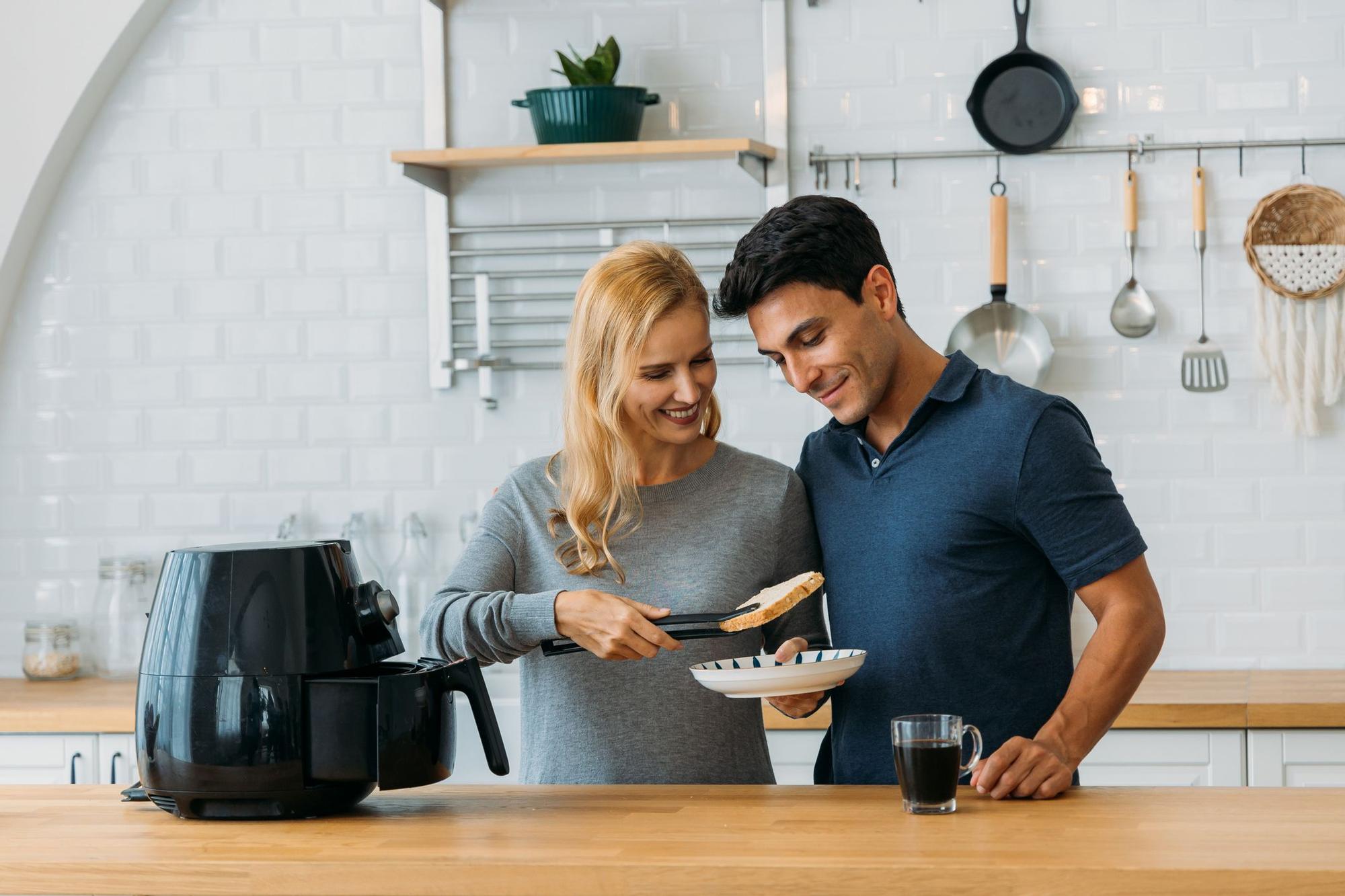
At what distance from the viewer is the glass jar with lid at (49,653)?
3.64 metres

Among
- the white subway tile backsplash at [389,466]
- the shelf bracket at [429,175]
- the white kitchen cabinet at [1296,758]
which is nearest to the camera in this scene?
the white kitchen cabinet at [1296,758]

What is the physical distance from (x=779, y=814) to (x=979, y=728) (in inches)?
16.7

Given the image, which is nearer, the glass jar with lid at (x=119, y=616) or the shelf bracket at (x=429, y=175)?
the shelf bracket at (x=429, y=175)

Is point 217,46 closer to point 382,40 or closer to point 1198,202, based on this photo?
point 382,40

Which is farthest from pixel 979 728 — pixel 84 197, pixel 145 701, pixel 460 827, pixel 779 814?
pixel 84 197

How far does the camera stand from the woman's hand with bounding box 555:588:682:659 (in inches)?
67.6

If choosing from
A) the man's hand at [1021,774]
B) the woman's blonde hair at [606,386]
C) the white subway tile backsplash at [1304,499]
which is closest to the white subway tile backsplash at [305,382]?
the woman's blonde hair at [606,386]

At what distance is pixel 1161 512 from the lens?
3455mm

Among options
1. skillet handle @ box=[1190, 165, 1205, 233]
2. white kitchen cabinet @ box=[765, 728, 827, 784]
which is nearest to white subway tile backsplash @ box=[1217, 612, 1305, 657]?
skillet handle @ box=[1190, 165, 1205, 233]

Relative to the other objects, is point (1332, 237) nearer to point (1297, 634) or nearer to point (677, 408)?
point (1297, 634)

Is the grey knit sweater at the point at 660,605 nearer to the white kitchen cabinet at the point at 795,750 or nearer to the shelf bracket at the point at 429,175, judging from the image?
the white kitchen cabinet at the point at 795,750

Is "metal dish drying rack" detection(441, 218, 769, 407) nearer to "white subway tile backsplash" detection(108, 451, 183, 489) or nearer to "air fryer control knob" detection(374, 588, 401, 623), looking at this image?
"white subway tile backsplash" detection(108, 451, 183, 489)

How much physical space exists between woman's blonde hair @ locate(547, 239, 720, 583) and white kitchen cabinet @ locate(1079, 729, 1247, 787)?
1398mm

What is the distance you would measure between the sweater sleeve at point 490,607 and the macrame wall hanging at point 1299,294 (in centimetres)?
215
